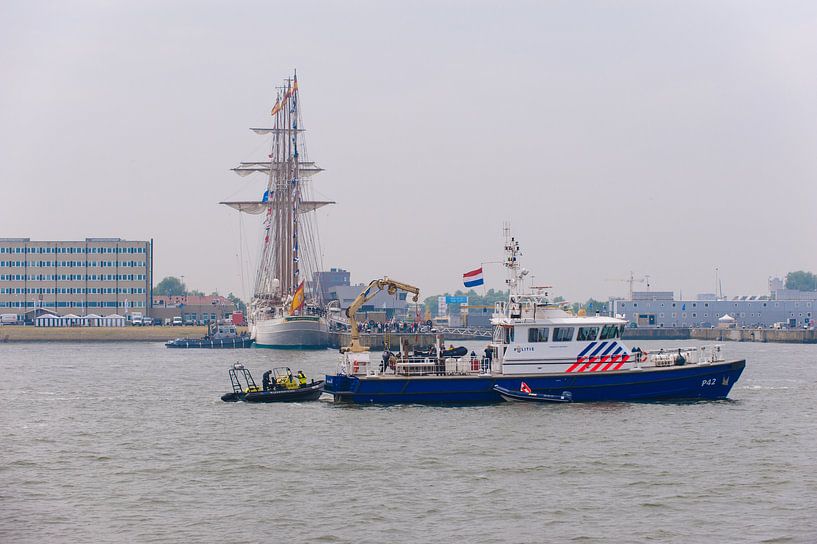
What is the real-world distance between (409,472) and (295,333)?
99606 mm

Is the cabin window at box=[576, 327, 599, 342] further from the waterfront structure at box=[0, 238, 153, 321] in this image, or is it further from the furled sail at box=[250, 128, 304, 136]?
the waterfront structure at box=[0, 238, 153, 321]

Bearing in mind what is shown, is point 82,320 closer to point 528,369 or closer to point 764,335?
point 764,335

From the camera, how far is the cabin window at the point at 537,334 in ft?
167

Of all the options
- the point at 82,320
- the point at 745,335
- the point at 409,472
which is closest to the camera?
the point at 409,472

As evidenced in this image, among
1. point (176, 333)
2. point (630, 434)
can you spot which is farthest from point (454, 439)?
point (176, 333)

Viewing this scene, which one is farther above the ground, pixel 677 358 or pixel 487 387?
pixel 677 358

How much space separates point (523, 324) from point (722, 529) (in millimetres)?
23084

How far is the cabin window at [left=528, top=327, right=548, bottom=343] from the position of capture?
5091 cm

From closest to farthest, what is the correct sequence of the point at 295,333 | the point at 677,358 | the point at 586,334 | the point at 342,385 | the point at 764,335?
the point at 586,334, the point at 342,385, the point at 677,358, the point at 295,333, the point at 764,335

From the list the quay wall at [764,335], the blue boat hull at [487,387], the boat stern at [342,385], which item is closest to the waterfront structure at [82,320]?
the quay wall at [764,335]

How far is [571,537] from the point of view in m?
27.4

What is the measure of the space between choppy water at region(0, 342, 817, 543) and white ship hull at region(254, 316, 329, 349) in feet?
249

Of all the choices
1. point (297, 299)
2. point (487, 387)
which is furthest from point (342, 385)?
point (297, 299)

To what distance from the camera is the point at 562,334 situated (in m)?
51.1
